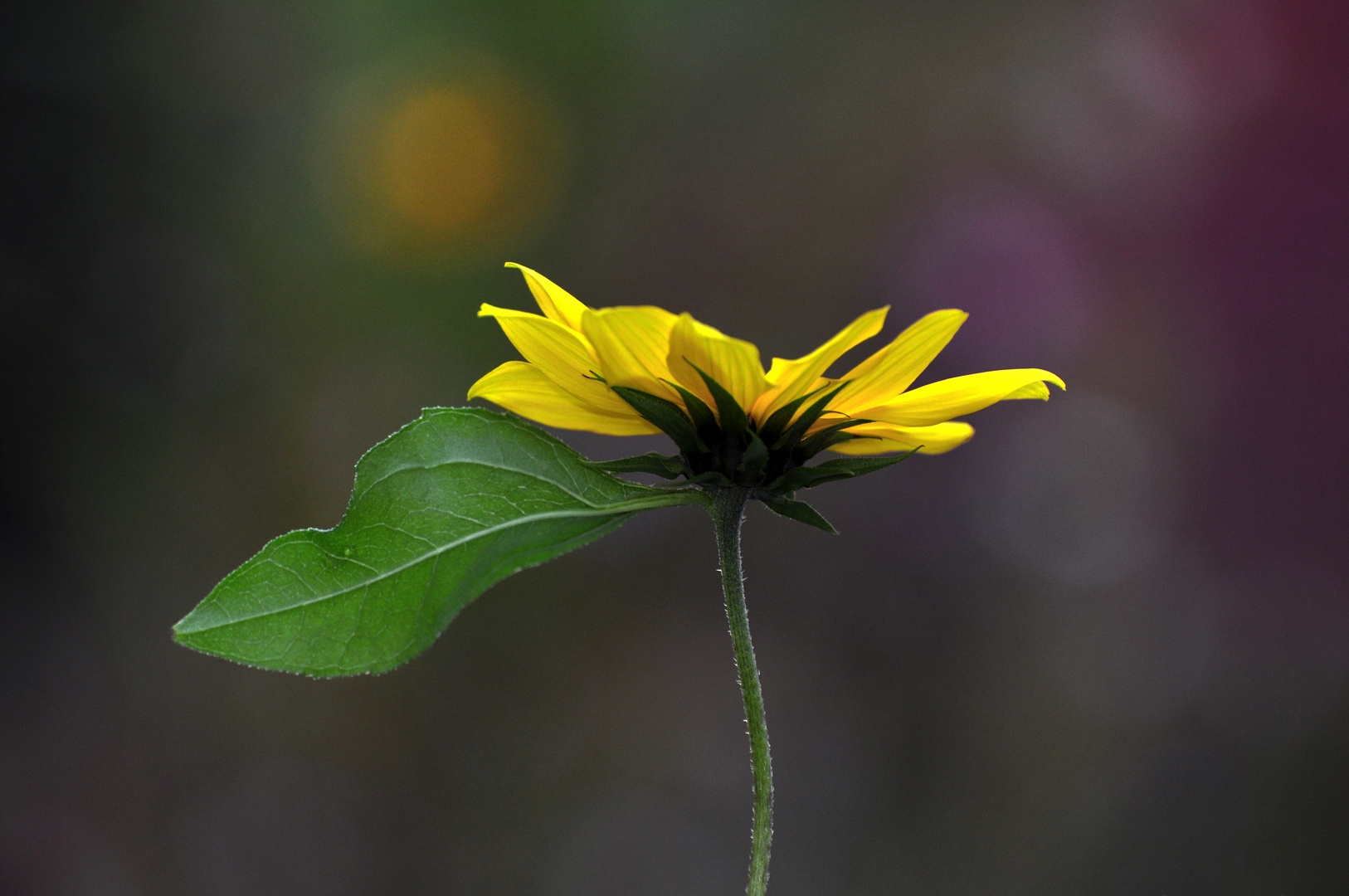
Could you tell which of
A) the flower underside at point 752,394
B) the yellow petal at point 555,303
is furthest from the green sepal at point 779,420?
the yellow petal at point 555,303

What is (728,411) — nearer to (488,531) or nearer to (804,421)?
(804,421)

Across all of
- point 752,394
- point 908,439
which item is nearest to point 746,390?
point 752,394

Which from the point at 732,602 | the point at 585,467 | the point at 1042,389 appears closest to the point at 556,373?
the point at 585,467

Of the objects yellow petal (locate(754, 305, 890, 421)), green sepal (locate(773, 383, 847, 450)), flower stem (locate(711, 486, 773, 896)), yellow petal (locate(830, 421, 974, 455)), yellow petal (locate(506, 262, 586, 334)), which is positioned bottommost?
flower stem (locate(711, 486, 773, 896))

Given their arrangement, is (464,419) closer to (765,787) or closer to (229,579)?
(229,579)

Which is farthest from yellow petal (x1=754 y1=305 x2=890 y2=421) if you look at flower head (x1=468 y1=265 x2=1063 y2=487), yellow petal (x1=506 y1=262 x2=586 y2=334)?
yellow petal (x1=506 y1=262 x2=586 y2=334)

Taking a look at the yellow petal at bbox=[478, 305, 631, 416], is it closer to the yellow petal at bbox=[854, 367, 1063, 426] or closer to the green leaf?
the green leaf

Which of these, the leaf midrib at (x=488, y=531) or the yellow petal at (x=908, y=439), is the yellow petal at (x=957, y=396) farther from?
the leaf midrib at (x=488, y=531)

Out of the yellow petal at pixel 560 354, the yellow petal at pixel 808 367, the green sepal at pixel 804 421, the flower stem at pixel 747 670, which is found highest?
the yellow petal at pixel 560 354
